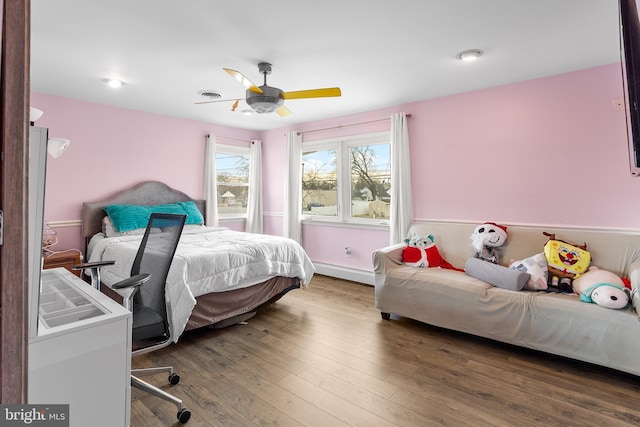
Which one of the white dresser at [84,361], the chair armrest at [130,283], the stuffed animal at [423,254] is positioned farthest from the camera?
the stuffed animal at [423,254]

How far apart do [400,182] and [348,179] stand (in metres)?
0.94

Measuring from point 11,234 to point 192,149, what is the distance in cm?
439

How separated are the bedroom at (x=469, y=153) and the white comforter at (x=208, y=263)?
1049 mm

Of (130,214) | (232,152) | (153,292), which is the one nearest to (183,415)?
(153,292)

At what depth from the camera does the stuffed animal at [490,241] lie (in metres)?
3.03

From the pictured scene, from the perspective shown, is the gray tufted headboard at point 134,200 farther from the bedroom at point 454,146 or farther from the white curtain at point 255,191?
the white curtain at point 255,191

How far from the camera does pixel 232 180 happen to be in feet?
17.6

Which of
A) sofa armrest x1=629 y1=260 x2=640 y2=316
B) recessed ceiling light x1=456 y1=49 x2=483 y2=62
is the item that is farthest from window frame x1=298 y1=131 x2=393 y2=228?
Answer: sofa armrest x1=629 y1=260 x2=640 y2=316

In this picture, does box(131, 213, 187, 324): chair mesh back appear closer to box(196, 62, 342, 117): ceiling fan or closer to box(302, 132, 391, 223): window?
box(196, 62, 342, 117): ceiling fan

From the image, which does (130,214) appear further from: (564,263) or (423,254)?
(564,263)

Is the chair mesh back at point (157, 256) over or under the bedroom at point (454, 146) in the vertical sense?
under

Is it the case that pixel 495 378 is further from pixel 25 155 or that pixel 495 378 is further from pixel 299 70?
pixel 299 70

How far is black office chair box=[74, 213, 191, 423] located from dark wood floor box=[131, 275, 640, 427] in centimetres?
17

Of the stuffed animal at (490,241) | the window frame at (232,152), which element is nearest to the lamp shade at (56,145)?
the stuffed animal at (490,241)
